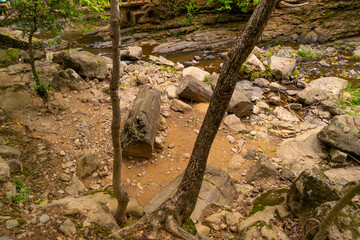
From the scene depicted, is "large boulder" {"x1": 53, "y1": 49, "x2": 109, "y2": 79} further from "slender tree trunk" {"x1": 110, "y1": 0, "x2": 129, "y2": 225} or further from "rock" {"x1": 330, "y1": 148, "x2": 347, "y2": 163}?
"rock" {"x1": 330, "y1": 148, "x2": 347, "y2": 163}

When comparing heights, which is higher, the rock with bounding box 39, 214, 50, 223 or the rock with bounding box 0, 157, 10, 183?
the rock with bounding box 0, 157, 10, 183

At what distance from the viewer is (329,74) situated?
10.3 metres

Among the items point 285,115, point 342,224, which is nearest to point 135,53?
point 285,115

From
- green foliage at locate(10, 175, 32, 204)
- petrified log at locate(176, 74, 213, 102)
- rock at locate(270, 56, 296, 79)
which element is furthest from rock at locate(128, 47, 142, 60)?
green foliage at locate(10, 175, 32, 204)

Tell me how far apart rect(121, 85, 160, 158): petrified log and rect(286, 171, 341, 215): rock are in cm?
297

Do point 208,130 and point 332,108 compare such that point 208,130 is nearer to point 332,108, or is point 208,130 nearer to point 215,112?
point 215,112

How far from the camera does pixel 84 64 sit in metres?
7.41

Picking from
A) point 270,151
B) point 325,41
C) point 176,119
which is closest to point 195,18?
point 325,41

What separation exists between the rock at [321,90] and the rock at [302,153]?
2.63 metres

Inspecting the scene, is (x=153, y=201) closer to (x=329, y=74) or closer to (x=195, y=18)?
(x=329, y=74)

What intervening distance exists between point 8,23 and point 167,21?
1139 centimetres

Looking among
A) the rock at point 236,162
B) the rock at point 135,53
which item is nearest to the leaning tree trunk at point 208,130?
the rock at point 236,162

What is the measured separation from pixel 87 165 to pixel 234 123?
418 cm

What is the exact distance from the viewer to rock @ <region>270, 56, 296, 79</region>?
9.79 m
